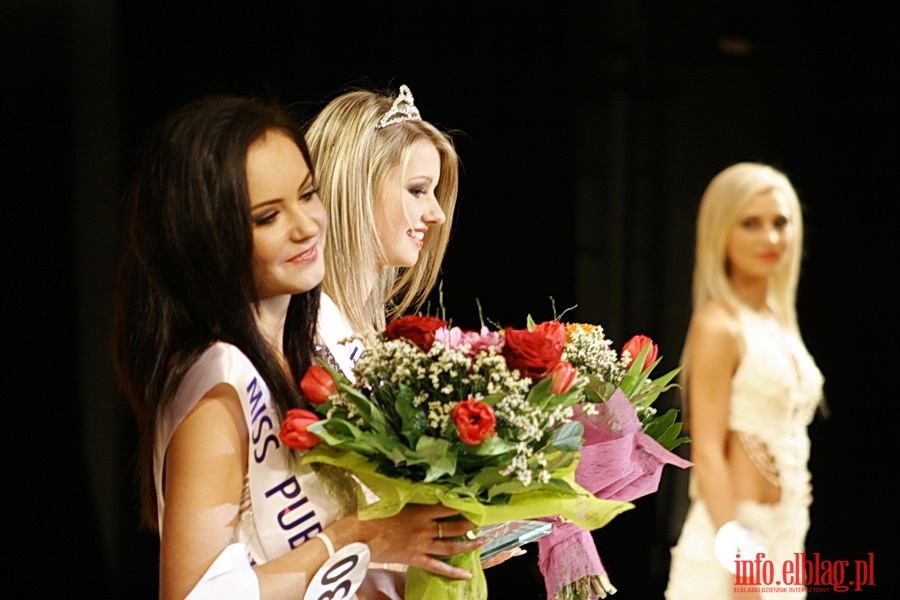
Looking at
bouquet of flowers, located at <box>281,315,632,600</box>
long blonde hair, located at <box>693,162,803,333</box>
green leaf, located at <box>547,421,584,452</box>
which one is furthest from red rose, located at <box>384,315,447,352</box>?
long blonde hair, located at <box>693,162,803,333</box>

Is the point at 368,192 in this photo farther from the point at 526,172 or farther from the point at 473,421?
the point at 526,172

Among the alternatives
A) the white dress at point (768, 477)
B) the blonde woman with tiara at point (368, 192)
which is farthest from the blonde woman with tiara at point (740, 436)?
the blonde woman with tiara at point (368, 192)

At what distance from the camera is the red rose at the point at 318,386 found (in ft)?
4.83

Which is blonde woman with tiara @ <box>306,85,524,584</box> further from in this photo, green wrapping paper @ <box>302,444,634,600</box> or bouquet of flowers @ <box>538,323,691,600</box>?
green wrapping paper @ <box>302,444,634,600</box>

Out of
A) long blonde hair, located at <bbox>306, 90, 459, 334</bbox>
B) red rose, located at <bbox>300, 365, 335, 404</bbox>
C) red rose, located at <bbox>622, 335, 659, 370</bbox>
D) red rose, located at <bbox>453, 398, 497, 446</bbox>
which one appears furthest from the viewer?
long blonde hair, located at <bbox>306, 90, 459, 334</bbox>

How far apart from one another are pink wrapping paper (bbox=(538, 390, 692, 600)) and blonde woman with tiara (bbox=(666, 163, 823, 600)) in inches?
58.5

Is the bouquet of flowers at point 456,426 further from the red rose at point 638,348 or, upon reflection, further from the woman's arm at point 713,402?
the woman's arm at point 713,402

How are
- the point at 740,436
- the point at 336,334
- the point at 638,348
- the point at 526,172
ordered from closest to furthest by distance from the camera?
the point at 638,348 → the point at 336,334 → the point at 740,436 → the point at 526,172

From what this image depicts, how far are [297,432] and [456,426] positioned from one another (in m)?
0.21

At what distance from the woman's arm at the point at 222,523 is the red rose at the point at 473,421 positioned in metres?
0.18

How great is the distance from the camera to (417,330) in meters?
1.52

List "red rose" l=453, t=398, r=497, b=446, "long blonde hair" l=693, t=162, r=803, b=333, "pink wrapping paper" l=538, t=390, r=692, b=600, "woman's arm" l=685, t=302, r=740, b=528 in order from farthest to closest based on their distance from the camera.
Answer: "long blonde hair" l=693, t=162, r=803, b=333 → "woman's arm" l=685, t=302, r=740, b=528 → "pink wrapping paper" l=538, t=390, r=692, b=600 → "red rose" l=453, t=398, r=497, b=446

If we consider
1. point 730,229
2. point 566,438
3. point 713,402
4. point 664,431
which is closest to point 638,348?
point 664,431

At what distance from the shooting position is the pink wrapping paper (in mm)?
1632
